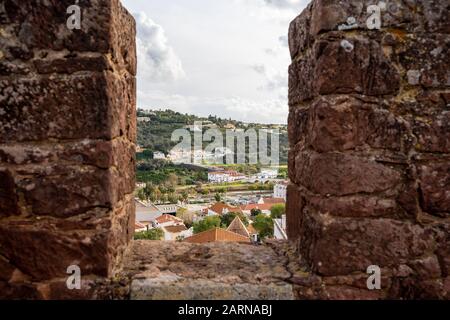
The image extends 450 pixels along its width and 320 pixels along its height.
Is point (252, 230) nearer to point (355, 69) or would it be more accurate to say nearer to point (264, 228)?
point (264, 228)

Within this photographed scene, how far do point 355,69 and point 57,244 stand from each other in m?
1.68

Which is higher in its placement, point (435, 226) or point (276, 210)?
point (435, 226)

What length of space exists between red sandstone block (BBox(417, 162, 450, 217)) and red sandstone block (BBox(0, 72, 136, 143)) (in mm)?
1549

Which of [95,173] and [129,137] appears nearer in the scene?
[95,173]

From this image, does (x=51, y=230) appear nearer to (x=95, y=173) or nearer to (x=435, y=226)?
(x=95, y=173)

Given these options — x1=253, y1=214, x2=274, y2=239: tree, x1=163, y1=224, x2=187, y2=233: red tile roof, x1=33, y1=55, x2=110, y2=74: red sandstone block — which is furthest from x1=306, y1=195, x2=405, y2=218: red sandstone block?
x1=163, y1=224, x2=187, y2=233: red tile roof

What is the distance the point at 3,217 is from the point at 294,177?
159 centimetres

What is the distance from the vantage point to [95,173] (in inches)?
82.7

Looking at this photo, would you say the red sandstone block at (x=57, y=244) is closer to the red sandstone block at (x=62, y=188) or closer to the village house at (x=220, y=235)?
the red sandstone block at (x=62, y=188)

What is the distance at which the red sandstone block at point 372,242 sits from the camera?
2.08 metres

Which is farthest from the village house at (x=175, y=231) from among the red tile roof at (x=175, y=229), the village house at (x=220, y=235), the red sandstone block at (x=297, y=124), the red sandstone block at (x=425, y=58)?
the red sandstone block at (x=425, y=58)

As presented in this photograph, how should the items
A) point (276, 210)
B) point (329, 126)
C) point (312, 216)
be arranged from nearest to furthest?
point (329, 126), point (312, 216), point (276, 210)

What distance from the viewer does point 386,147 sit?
209 centimetres
